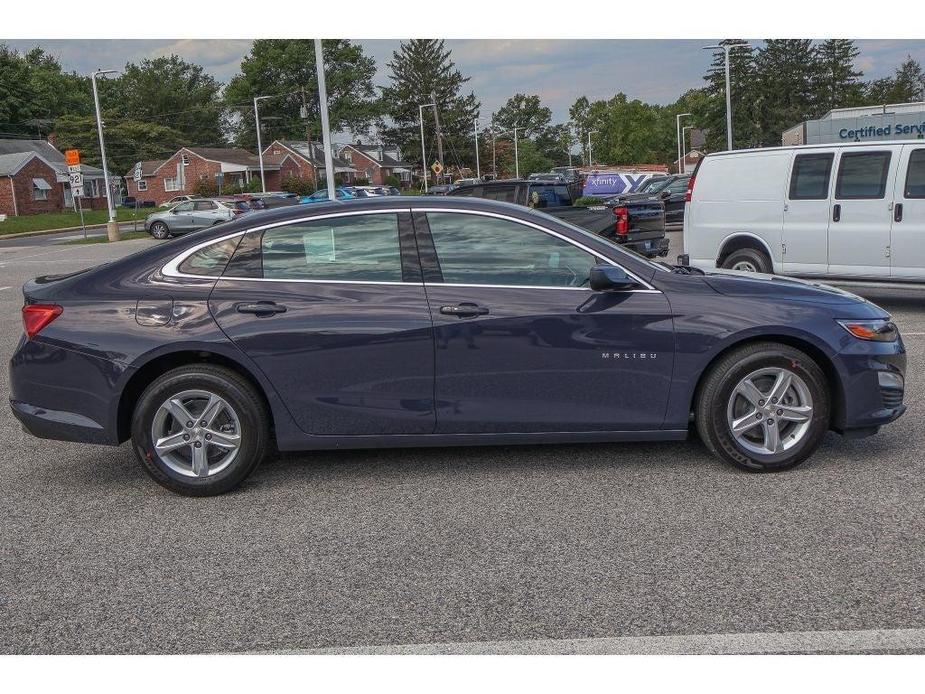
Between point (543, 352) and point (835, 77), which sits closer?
point (543, 352)

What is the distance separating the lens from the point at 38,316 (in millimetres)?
5328

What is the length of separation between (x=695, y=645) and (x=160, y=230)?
4451 cm

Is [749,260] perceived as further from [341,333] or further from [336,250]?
[341,333]

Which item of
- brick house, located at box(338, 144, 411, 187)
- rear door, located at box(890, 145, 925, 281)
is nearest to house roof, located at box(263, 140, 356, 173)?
brick house, located at box(338, 144, 411, 187)

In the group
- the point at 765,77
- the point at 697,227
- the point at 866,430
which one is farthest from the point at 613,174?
the point at 765,77

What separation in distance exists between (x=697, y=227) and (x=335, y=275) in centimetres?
802

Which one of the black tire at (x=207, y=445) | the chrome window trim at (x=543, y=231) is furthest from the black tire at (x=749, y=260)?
the black tire at (x=207, y=445)

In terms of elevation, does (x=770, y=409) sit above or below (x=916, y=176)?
below

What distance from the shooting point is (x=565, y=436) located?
534 centimetres

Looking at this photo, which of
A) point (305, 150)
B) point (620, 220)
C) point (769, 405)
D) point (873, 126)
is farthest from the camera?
point (305, 150)

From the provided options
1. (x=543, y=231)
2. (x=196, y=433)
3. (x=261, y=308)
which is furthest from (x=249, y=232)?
(x=543, y=231)

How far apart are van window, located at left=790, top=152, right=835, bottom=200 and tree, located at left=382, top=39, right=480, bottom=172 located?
102m

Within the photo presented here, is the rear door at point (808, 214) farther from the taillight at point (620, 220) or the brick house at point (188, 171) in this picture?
the brick house at point (188, 171)

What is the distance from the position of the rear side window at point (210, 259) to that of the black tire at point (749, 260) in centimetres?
792
